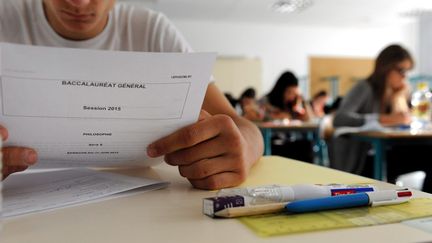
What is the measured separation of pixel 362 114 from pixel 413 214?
2113 mm

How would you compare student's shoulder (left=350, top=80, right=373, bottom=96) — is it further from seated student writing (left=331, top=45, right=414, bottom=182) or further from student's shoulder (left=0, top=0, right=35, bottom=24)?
student's shoulder (left=0, top=0, right=35, bottom=24)

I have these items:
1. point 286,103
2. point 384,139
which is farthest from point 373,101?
point 286,103

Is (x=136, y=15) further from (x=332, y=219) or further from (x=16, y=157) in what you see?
(x=332, y=219)

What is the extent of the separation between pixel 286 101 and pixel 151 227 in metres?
3.75

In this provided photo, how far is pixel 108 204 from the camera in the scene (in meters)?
0.42

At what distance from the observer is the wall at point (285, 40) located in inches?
262

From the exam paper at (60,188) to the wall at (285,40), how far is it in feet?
19.6

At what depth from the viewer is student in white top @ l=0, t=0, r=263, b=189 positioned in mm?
483

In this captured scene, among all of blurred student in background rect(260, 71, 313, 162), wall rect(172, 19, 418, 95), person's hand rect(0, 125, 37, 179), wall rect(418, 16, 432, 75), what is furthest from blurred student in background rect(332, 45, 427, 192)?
wall rect(418, 16, 432, 75)

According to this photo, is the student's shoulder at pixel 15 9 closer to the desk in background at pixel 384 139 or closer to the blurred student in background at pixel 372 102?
the desk in background at pixel 384 139

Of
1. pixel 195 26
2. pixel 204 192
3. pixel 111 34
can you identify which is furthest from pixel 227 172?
pixel 195 26

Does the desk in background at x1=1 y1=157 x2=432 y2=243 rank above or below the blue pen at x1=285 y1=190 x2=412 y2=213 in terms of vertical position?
below

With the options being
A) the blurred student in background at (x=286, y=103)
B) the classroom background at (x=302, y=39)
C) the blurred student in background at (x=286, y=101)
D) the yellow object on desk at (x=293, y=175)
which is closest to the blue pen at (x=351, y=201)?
the yellow object on desk at (x=293, y=175)

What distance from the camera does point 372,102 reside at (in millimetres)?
2314
